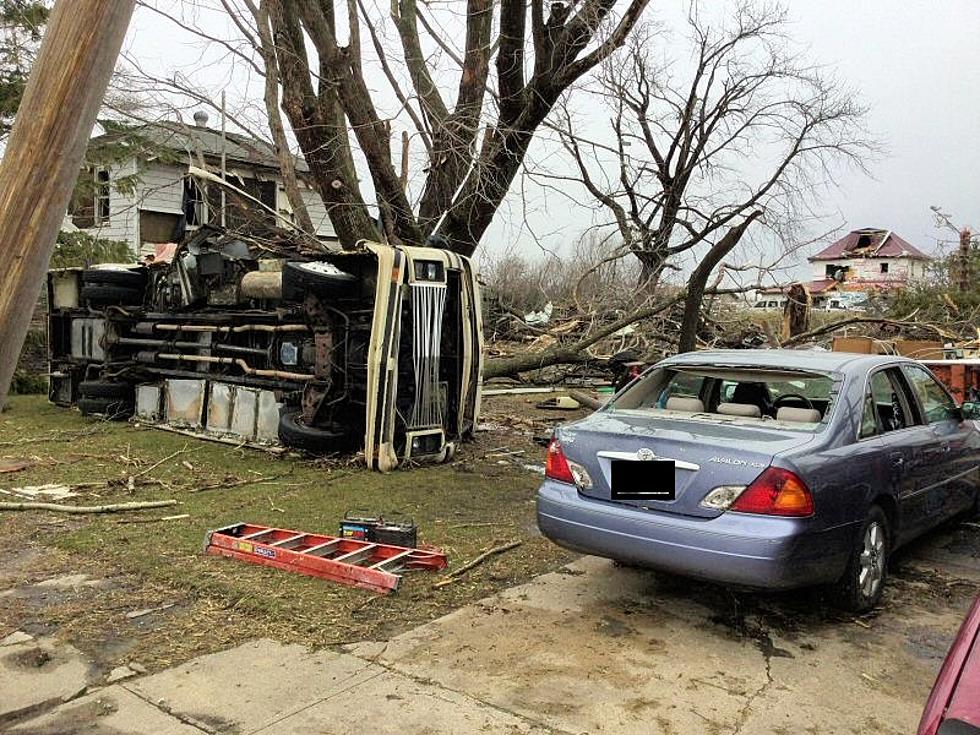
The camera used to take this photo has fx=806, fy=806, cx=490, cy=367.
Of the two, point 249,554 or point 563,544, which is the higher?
point 563,544

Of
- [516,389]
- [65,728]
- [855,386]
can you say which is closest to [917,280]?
[516,389]

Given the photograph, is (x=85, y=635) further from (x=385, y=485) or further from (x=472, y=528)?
(x=385, y=485)

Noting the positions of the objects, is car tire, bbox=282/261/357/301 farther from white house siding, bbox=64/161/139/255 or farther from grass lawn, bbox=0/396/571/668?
white house siding, bbox=64/161/139/255

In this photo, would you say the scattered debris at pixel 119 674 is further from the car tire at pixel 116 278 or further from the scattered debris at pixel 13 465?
the car tire at pixel 116 278

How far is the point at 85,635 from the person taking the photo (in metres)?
4.29

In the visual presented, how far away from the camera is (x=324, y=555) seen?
5.43 meters

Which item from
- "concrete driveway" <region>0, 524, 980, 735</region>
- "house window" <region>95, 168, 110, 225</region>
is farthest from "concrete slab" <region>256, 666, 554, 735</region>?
"house window" <region>95, 168, 110, 225</region>

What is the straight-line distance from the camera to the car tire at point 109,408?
37.9 ft

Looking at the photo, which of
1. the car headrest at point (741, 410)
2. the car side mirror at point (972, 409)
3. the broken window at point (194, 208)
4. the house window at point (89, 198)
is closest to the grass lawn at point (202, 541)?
the car headrest at point (741, 410)

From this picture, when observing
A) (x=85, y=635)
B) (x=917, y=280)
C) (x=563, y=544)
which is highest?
(x=917, y=280)

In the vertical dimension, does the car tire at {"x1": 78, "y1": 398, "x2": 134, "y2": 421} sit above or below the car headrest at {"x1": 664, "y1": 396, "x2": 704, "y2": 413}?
below

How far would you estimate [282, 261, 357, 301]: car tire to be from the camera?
836 cm

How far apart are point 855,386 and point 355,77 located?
7.39 m

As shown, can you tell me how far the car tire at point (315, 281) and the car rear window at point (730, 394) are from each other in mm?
3989
